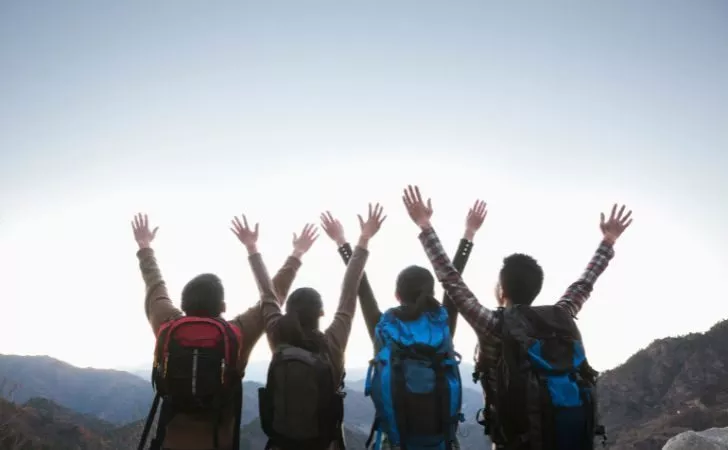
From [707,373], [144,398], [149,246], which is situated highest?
[149,246]

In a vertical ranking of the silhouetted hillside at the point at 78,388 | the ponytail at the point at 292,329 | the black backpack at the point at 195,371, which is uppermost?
the ponytail at the point at 292,329

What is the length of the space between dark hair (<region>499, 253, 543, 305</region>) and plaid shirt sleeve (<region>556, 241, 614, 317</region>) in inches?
17.1

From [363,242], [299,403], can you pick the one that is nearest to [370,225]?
[363,242]

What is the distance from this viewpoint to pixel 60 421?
84.3ft

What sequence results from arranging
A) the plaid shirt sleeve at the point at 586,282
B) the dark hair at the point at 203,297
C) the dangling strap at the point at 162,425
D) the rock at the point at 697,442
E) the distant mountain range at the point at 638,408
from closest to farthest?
the dangling strap at the point at 162,425, the dark hair at the point at 203,297, the plaid shirt sleeve at the point at 586,282, the rock at the point at 697,442, the distant mountain range at the point at 638,408

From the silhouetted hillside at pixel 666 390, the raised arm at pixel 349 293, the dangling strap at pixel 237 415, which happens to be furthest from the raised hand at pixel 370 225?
the silhouetted hillside at pixel 666 390

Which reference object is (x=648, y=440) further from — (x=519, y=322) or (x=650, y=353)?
(x=519, y=322)

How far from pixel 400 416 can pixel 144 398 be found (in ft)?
308

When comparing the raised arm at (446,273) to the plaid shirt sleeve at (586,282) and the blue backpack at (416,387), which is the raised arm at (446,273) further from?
the plaid shirt sleeve at (586,282)

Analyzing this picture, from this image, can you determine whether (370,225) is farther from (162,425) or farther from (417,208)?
(162,425)

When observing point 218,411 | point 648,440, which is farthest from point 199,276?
point 648,440

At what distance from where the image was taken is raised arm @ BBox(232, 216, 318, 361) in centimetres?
434

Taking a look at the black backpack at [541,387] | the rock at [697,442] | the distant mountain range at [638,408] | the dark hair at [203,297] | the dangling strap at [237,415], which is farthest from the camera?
the distant mountain range at [638,408]

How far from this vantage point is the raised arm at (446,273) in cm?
380
